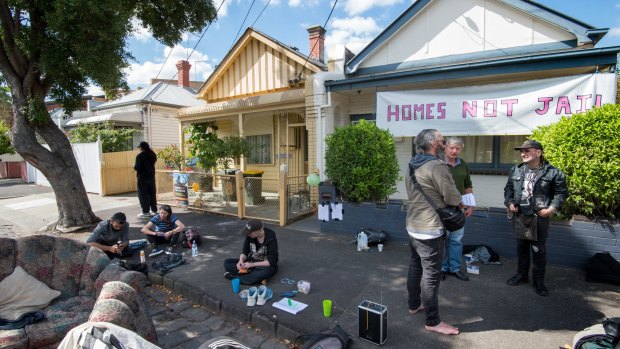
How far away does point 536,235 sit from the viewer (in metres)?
3.94

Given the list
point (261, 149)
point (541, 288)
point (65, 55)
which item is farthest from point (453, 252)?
point (261, 149)

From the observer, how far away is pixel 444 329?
Result: 129 inches

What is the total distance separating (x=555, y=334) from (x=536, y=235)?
3.76 ft

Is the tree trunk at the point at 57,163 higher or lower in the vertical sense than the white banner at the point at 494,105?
lower

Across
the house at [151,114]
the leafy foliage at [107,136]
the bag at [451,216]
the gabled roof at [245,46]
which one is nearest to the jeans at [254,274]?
the bag at [451,216]

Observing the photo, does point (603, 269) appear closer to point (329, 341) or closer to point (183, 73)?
point (329, 341)

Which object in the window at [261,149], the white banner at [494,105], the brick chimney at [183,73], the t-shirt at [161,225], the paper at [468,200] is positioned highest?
the brick chimney at [183,73]

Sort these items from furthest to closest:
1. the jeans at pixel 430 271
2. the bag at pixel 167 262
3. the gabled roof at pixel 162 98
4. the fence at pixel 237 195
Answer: the gabled roof at pixel 162 98
the fence at pixel 237 195
the bag at pixel 167 262
the jeans at pixel 430 271

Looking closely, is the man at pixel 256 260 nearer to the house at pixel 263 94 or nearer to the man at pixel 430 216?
the man at pixel 430 216

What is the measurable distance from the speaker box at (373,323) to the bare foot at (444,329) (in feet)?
1.77

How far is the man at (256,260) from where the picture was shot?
14.9ft

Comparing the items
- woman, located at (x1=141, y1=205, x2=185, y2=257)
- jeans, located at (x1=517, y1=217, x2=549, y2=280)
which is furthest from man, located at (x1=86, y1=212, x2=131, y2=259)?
jeans, located at (x1=517, y1=217, x2=549, y2=280)

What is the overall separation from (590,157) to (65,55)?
9.49 metres

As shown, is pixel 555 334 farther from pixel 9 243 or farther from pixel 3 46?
pixel 3 46
